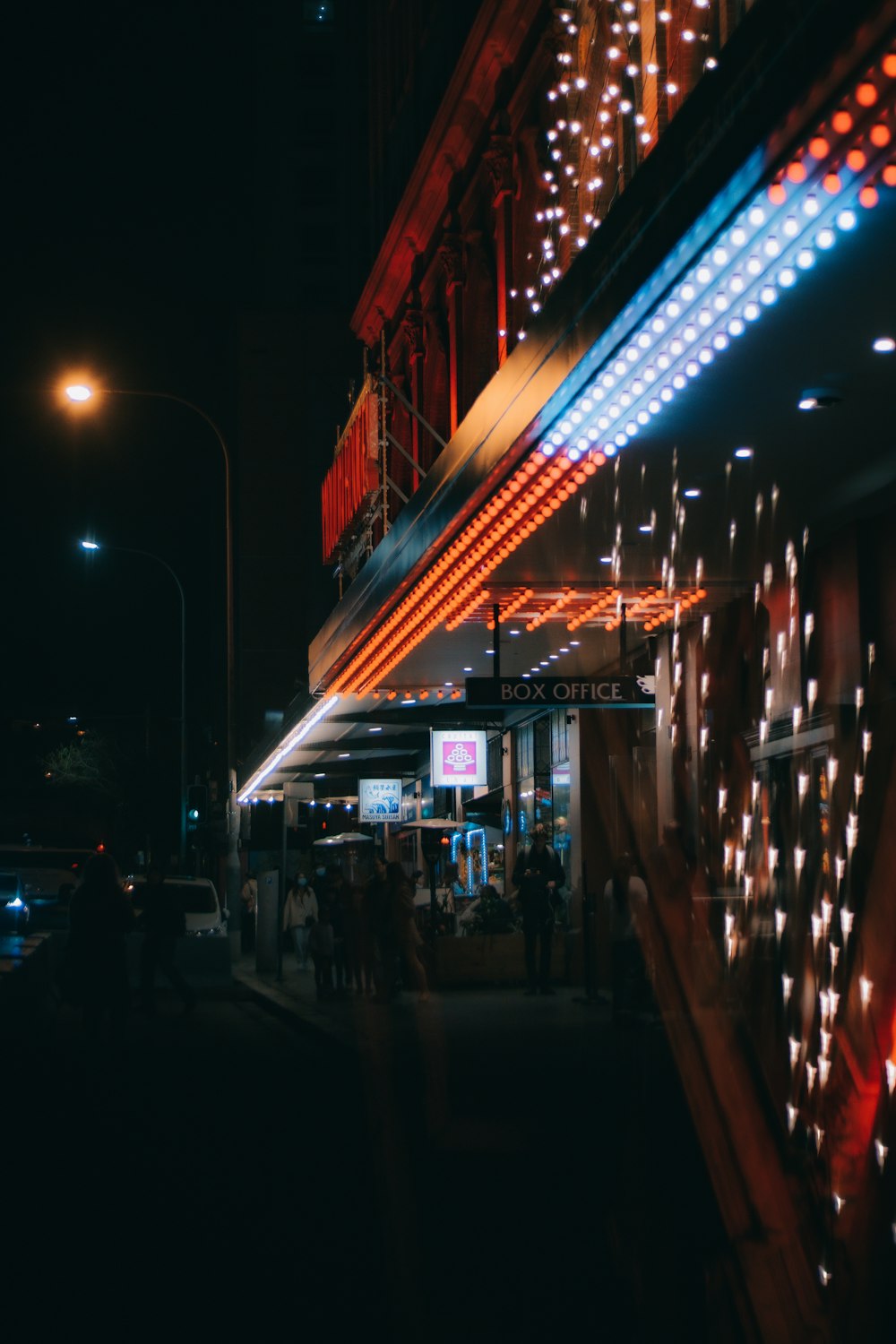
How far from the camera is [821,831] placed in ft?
46.6

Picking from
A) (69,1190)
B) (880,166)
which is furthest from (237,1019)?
(880,166)

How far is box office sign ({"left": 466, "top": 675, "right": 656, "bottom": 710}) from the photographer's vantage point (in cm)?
1585

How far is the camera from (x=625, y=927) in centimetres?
1672

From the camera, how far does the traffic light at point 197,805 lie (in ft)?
130

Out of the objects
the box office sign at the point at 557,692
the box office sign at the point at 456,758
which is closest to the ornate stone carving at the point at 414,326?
the box office sign at the point at 456,758

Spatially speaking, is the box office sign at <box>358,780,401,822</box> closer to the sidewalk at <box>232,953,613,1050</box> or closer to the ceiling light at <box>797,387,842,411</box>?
the sidewalk at <box>232,953,613,1050</box>

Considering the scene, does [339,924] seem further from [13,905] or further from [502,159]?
[502,159]

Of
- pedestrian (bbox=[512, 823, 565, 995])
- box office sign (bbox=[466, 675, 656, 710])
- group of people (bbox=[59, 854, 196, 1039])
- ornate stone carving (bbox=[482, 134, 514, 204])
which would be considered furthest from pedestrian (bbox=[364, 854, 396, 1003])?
ornate stone carving (bbox=[482, 134, 514, 204])

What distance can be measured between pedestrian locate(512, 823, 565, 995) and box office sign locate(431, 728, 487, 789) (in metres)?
2.55

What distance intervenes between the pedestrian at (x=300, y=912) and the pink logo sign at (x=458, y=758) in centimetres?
663

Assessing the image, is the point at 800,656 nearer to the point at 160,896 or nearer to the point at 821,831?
the point at 821,831

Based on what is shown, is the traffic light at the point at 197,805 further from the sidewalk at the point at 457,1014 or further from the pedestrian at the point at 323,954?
the pedestrian at the point at 323,954

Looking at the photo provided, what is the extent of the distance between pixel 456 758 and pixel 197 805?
58.2 feet

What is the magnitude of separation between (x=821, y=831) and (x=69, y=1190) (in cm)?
788
